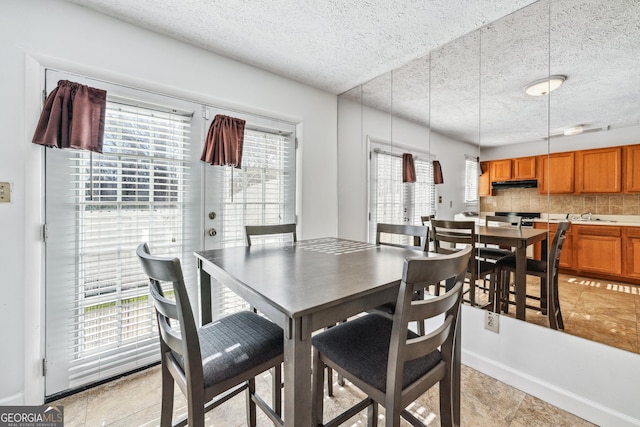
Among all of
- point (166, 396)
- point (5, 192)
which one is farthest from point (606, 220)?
point (5, 192)

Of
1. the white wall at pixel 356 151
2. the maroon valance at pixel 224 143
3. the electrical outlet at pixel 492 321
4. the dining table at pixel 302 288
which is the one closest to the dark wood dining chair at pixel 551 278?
the electrical outlet at pixel 492 321

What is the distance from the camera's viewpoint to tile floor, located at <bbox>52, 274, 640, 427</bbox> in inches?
57.3

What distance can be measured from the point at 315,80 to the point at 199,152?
1428 millimetres

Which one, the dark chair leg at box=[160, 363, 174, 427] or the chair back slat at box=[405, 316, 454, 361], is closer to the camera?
the chair back slat at box=[405, 316, 454, 361]

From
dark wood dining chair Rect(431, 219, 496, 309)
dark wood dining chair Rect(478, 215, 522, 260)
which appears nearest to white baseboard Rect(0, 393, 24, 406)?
dark wood dining chair Rect(431, 219, 496, 309)

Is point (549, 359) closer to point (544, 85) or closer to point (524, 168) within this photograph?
point (524, 168)

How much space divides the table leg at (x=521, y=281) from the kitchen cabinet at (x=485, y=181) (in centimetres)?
48

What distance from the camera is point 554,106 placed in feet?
5.56

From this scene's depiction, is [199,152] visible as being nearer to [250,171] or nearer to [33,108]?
[250,171]

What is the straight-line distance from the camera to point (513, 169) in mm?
1892

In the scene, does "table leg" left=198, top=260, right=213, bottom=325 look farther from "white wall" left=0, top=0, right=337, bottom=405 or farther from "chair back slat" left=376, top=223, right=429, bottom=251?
"chair back slat" left=376, top=223, right=429, bottom=251

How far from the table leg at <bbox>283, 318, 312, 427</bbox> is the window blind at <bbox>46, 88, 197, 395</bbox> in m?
1.63

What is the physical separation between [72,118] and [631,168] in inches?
129

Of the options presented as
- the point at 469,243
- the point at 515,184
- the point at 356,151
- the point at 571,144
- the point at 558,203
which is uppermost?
the point at 356,151
